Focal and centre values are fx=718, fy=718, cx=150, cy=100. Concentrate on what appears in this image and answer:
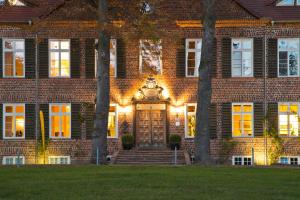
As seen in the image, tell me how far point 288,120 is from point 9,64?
1336 centimetres

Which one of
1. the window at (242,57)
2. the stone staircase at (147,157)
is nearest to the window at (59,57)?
the stone staircase at (147,157)

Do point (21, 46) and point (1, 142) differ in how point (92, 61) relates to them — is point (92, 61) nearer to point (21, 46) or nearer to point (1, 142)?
point (21, 46)

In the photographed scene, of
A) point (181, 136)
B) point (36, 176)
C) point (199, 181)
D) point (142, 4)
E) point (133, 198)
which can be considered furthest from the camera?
point (181, 136)

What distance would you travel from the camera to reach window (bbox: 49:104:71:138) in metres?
33.7

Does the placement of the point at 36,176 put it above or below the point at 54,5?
below

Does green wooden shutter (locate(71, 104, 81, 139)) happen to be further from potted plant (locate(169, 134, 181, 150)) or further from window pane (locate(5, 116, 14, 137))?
potted plant (locate(169, 134, 181, 150))

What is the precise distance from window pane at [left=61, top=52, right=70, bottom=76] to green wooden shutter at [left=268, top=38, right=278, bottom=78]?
947 cm

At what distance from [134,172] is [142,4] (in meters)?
10.7

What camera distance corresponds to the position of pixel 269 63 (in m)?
33.8

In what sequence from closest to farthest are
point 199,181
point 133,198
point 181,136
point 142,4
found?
point 133,198 → point 199,181 → point 142,4 → point 181,136

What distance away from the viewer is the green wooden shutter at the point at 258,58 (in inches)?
1328

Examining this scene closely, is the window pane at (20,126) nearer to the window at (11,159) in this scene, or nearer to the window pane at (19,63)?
the window at (11,159)

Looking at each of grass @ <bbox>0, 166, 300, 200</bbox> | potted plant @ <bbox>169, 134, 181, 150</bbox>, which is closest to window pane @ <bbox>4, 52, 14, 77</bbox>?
potted plant @ <bbox>169, 134, 181, 150</bbox>

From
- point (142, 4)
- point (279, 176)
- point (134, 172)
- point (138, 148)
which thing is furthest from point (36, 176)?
point (138, 148)
